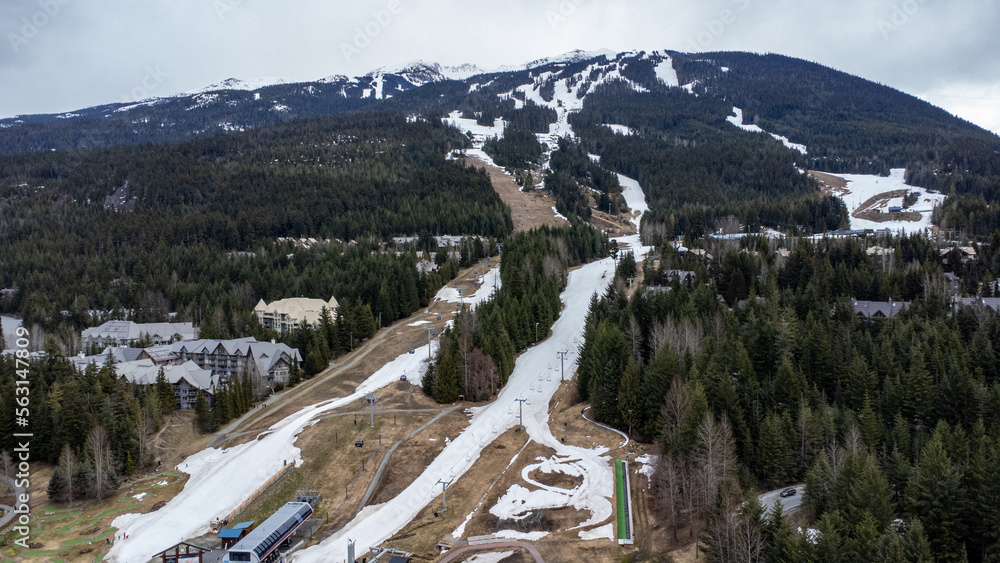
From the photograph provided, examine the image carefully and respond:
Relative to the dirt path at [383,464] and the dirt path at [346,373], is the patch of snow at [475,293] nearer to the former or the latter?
the dirt path at [346,373]

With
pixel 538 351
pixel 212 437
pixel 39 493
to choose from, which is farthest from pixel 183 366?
pixel 538 351

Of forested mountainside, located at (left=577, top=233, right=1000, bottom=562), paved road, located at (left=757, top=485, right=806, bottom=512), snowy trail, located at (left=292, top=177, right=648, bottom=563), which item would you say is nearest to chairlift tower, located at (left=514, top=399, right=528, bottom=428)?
snowy trail, located at (left=292, top=177, right=648, bottom=563)

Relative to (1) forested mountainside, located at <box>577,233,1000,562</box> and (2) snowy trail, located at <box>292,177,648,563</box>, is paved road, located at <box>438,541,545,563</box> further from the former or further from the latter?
(1) forested mountainside, located at <box>577,233,1000,562</box>

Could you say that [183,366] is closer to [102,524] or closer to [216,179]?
[102,524]

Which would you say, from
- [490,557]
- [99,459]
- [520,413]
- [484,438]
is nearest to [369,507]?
[490,557]

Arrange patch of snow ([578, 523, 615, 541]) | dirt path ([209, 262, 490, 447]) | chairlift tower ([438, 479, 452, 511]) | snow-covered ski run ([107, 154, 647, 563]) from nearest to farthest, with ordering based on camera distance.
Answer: patch of snow ([578, 523, 615, 541])
snow-covered ski run ([107, 154, 647, 563])
chairlift tower ([438, 479, 452, 511])
dirt path ([209, 262, 490, 447])

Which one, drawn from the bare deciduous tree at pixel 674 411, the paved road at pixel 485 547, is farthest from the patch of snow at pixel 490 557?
the bare deciduous tree at pixel 674 411
